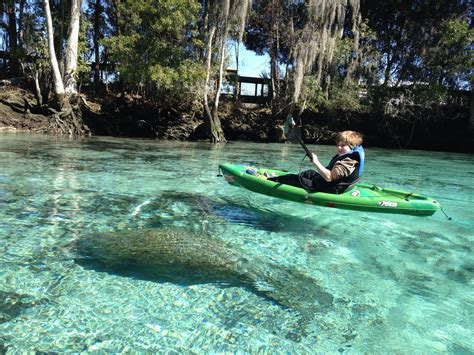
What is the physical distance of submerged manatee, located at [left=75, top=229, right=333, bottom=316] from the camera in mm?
3600

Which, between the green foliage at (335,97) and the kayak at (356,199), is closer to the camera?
the kayak at (356,199)

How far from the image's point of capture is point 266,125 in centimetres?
Answer: 2480

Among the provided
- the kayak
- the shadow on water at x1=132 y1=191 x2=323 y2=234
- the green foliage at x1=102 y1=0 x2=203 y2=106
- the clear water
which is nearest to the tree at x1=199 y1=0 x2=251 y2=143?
the green foliage at x1=102 y1=0 x2=203 y2=106

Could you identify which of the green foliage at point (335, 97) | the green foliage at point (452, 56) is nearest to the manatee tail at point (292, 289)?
the green foliage at point (335, 97)

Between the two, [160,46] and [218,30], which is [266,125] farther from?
[160,46]

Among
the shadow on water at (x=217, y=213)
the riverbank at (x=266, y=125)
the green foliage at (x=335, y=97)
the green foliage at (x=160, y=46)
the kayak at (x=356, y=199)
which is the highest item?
the green foliage at (x=160, y=46)

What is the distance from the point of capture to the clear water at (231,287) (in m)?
2.88

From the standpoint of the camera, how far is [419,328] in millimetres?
3146

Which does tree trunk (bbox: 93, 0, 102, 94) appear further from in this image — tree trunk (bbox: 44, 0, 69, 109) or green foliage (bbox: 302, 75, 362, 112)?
green foliage (bbox: 302, 75, 362, 112)

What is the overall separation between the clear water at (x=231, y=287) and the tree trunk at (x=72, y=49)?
1255cm

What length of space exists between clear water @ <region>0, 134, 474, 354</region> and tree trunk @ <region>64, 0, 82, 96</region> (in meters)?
12.5

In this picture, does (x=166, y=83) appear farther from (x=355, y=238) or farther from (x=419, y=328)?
(x=419, y=328)

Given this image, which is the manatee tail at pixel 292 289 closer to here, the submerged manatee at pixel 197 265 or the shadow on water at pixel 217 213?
the submerged manatee at pixel 197 265

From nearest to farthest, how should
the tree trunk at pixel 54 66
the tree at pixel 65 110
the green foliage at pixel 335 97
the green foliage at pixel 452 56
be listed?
the tree trunk at pixel 54 66, the tree at pixel 65 110, the green foliage at pixel 452 56, the green foliage at pixel 335 97
